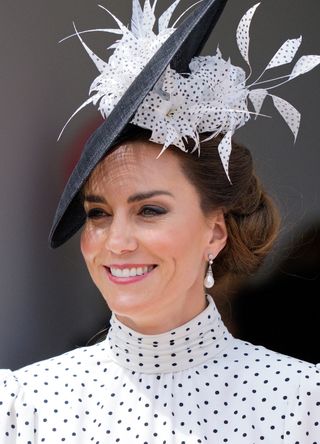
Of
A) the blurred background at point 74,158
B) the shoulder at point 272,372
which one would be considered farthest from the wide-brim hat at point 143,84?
the blurred background at point 74,158

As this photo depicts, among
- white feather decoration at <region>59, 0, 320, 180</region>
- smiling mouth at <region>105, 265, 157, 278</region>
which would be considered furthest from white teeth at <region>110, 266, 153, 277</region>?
white feather decoration at <region>59, 0, 320, 180</region>

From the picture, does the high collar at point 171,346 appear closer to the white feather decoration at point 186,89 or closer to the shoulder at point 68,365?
the shoulder at point 68,365

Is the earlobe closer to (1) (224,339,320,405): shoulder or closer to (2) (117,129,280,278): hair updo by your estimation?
(2) (117,129,280,278): hair updo

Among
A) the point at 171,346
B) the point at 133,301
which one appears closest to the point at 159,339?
the point at 171,346

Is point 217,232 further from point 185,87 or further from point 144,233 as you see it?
point 185,87

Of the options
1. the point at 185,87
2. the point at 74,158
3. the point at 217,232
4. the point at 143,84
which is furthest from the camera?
the point at 74,158

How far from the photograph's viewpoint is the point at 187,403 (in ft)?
7.04

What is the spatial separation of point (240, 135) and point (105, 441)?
1213mm

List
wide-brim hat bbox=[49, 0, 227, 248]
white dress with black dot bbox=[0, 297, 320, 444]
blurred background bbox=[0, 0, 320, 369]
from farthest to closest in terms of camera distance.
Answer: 1. blurred background bbox=[0, 0, 320, 369]
2. white dress with black dot bbox=[0, 297, 320, 444]
3. wide-brim hat bbox=[49, 0, 227, 248]

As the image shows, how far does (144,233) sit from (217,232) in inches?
9.2

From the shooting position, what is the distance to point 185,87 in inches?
83.6

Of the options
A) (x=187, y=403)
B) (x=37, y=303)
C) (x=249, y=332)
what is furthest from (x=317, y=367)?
(x=37, y=303)

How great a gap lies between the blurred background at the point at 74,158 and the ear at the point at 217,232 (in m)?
0.74

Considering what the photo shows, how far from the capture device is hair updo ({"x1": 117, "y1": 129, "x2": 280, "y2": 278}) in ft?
7.08
